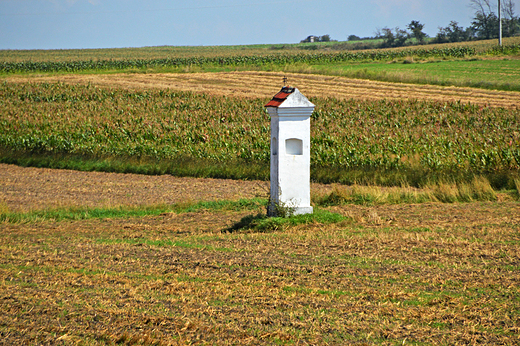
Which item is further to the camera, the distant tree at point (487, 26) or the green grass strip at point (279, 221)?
the distant tree at point (487, 26)

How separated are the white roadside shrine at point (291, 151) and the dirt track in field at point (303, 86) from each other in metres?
22.6

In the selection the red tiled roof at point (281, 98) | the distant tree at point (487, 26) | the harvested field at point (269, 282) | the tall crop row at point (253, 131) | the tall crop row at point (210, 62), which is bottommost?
the harvested field at point (269, 282)

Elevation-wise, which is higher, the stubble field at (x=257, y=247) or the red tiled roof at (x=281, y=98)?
the red tiled roof at (x=281, y=98)

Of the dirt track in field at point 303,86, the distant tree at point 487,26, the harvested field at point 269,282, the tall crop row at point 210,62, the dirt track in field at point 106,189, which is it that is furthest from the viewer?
the distant tree at point 487,26

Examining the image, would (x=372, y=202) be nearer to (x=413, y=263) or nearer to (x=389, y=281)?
(x=413, y=263)

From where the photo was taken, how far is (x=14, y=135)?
26453mm

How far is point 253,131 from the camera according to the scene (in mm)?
23594

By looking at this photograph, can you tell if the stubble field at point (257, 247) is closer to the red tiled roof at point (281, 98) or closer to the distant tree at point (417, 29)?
the red tiled roof at point (281, 98)

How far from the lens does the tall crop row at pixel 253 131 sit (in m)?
18.7

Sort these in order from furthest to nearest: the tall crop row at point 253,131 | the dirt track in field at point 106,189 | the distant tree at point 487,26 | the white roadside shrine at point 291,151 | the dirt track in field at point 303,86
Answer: the distant tree at point 487,26 < the dirt track in field at point 303,86 < the tall crop row at point 253,131 < the dirt track in field at point 106,189 < the white roadside shrine at point 291,151

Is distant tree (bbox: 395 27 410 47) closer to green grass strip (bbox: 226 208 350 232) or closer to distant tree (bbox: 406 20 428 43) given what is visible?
distant tree (bbox: 406 20 428 43)

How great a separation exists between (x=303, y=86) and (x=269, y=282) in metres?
34.4

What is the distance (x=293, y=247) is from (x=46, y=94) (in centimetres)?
3173

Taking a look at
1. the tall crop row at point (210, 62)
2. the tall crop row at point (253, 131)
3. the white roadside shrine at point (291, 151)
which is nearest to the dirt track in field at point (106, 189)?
the tall crop row at point (253, 131)
